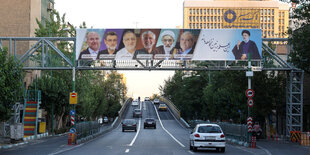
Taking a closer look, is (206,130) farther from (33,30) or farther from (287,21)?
(287,21)

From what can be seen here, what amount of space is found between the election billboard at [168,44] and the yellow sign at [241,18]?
120m

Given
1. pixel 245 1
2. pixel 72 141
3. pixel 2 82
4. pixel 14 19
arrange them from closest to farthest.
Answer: pixel 2 82, pixel 72 141, pixel 14 19, pixel 245 1

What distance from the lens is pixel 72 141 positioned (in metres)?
31.5

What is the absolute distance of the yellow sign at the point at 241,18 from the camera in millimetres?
154750

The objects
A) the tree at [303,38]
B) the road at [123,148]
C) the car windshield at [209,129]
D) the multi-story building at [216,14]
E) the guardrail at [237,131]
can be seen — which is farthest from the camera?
the multi-story building at [216,14]

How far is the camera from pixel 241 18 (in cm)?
15550

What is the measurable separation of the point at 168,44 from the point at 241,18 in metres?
123

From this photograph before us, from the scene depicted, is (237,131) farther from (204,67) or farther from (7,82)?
(7,82)

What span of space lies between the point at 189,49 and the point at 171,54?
1426 mm

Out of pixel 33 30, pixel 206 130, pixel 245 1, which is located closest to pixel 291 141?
pixel 206 130

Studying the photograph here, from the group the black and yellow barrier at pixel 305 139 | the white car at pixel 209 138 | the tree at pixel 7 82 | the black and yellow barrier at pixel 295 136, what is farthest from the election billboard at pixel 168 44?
the white car at pixel 209 138

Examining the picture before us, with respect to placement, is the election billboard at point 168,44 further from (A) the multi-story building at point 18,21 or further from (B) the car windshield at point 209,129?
(A) the multi-story building at point 18,21

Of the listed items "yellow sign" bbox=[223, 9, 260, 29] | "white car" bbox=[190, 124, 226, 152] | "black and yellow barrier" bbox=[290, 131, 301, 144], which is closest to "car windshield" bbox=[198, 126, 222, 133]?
"white car" bbox=[190, 124, 226, 152]

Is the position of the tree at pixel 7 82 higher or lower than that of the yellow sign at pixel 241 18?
lower
